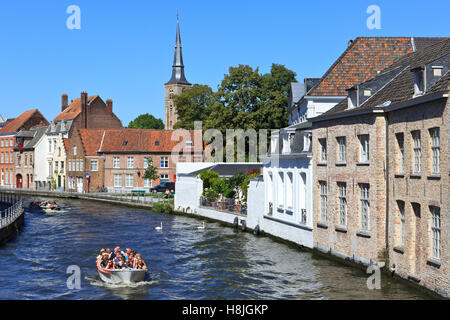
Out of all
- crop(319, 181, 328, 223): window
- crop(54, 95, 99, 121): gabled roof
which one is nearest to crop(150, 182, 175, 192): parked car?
crop(54, 95, 99, 121): gabled roof

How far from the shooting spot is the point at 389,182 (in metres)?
25.7

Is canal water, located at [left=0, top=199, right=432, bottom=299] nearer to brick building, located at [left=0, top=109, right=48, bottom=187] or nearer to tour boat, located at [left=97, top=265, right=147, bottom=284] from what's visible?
→ tour boat, located at [left=97, top=265, right=147, bottom=284]

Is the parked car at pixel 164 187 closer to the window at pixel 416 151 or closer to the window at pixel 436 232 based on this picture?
the window at pixel 416 151

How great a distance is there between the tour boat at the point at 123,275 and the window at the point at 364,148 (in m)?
11.2

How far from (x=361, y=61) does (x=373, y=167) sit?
1543 centimetres

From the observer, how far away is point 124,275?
26531mm

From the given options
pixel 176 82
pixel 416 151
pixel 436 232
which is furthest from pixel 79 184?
pixel 436 232

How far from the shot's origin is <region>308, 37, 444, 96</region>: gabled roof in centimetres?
3947

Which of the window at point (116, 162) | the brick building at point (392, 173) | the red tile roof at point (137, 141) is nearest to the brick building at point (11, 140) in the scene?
the red tile roof at point (137, 141)

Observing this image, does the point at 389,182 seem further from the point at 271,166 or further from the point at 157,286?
the point at 271,166

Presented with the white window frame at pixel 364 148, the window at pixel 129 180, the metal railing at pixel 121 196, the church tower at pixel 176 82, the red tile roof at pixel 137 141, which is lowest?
the metal railing at pixel 121 196

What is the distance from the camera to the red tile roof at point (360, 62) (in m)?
39.5
